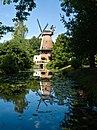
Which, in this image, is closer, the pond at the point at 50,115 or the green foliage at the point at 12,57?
the pond at the point at 50,115

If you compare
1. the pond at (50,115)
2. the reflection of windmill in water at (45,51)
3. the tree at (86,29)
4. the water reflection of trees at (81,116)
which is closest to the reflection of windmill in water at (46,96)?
the pond at (50,115)

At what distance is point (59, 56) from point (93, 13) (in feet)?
208

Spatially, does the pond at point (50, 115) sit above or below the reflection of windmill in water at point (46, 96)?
below

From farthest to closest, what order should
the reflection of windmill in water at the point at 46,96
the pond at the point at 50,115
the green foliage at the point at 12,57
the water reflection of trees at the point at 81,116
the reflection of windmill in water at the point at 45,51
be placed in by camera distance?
the reflection of windmill in water at the point at 45,51, the green foliage at the point at 12,57, the reflection of windmill in water at the point at 46,96, the pond at the point at 50,115, the water reflection of trees at the point at 81,116

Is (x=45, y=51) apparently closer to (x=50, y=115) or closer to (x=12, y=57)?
(x=12, y=57)

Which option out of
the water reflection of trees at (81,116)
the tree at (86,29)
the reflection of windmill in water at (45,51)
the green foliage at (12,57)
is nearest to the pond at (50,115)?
the water reflection of trees at (81,116)

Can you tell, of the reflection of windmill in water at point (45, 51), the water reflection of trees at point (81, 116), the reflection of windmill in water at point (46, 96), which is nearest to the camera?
the water reflection of trees at point (81, 116)

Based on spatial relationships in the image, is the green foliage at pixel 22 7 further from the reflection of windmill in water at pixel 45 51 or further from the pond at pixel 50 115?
the reflection of windmill in water at pixel 45 51

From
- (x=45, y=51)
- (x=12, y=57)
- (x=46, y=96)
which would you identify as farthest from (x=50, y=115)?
(x=45, y=51)

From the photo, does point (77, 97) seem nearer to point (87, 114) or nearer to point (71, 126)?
point (87, 114)

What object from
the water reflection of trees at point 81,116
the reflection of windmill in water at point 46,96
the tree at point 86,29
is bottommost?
the water reflection of trees at point 81,116

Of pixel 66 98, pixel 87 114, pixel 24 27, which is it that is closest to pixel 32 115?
pixel 87 114

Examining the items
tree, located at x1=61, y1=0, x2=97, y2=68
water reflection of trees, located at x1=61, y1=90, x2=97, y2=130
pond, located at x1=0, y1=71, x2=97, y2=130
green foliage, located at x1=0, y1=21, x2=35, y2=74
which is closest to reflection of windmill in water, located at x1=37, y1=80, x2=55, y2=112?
pond, located at x1=0, y1=71, x2=97, y2=130

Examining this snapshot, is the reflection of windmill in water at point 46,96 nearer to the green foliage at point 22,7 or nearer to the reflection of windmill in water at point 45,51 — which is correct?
the green foliage at point 22,7
